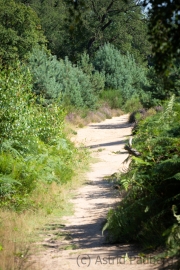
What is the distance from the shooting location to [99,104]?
126 ft

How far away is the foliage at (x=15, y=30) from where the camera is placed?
A: 130 feet

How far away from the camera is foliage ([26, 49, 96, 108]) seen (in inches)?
1136

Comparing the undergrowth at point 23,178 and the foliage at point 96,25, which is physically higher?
the foliage at point 96,25

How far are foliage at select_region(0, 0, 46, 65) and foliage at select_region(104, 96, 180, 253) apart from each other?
32685 millimetres

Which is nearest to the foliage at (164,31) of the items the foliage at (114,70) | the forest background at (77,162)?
the forest background at (77,162)

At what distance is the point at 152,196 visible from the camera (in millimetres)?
7137

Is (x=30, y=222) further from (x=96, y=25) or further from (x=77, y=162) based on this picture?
(x=96, y=25)

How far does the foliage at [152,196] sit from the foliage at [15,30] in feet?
107

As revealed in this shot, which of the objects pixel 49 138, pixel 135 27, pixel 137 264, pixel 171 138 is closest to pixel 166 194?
pixel 171 138

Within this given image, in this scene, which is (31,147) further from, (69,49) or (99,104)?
(69,49)

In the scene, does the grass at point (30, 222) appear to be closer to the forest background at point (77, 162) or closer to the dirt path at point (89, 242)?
the forest background at point (77, 162)

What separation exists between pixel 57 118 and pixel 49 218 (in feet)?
21.3

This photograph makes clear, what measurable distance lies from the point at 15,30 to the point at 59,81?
12.2 m

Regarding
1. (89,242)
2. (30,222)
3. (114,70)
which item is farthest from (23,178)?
(114,70)
